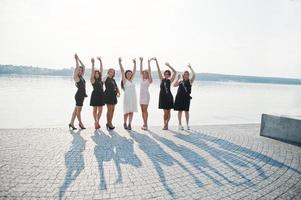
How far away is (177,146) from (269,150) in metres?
2.48

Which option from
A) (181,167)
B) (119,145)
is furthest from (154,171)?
(119,145)

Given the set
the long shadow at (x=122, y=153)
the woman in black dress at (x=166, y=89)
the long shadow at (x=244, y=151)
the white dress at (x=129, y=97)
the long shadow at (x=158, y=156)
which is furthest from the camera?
the woman in black dress at (x=166, y=89)

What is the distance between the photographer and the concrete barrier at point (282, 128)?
7.88m

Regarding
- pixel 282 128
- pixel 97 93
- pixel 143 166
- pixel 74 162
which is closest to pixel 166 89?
pixel 97 93

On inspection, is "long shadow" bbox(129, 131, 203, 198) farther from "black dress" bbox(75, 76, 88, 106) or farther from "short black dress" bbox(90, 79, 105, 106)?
"black dress" bbox(75, 76, 88, 106)

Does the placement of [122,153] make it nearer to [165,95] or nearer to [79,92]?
[79,92]

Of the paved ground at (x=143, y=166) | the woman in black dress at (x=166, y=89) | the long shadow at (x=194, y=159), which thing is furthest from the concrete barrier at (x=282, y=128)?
the long shadow at (x=194, y=159)

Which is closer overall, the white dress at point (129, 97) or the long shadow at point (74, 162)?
the long shadow at point (74, 162)

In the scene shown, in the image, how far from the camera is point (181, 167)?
544 cm

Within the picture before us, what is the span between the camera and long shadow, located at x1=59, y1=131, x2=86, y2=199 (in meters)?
4.42

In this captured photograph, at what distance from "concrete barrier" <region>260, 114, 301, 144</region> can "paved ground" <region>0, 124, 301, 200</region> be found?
0.40 meters

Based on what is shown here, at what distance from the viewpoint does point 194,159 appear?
599 centimetres

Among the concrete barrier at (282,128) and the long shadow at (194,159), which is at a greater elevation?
the concrete barrier at (282,128)

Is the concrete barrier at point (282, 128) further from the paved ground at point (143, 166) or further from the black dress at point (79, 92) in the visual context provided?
the black dress at point (79, 92)
